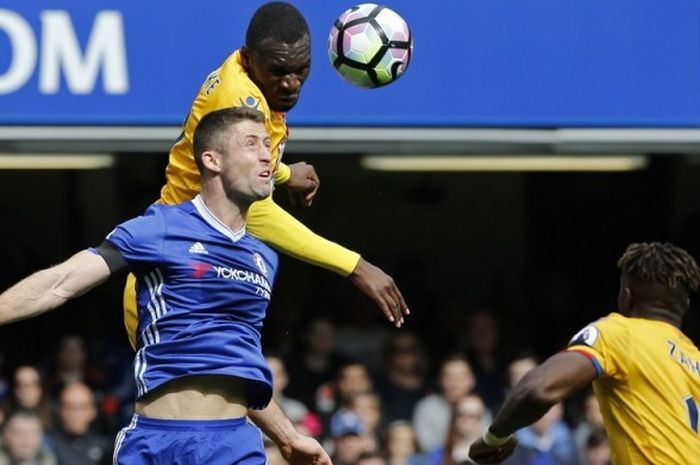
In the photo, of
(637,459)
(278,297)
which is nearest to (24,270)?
(278,297)

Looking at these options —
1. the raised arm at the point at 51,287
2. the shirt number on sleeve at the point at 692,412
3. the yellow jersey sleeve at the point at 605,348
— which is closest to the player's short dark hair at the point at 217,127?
the raised arm at the point at 51,287

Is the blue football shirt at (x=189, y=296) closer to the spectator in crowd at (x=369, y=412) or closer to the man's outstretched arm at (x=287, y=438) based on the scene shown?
the man's outstretched arm at (x=287, y=438)

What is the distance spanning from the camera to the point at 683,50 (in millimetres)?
8531

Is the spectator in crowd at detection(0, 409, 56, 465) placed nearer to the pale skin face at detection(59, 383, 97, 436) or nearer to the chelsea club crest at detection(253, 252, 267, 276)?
the pale skin face at detection(59, 383, 97, 436)

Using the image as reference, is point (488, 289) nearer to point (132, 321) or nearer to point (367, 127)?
point (367, 127)

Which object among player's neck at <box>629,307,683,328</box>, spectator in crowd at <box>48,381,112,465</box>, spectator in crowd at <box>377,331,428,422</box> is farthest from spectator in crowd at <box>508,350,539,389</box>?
player's neck at <box>629,307,683,328</box>

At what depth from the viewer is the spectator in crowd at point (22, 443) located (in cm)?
841

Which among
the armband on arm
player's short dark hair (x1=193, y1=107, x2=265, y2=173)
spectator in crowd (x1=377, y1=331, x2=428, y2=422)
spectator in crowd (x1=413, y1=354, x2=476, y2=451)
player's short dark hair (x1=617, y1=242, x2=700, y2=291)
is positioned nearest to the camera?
the armband on arm

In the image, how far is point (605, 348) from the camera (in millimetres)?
5387

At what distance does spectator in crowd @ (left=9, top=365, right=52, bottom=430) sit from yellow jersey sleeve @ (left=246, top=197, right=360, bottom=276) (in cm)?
345

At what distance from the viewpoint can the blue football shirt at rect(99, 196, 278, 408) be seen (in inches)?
187

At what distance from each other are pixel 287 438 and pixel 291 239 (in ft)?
2.17

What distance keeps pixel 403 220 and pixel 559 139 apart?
1731 millimetres

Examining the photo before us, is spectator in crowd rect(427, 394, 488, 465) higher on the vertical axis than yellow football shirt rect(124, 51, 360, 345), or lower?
lower
